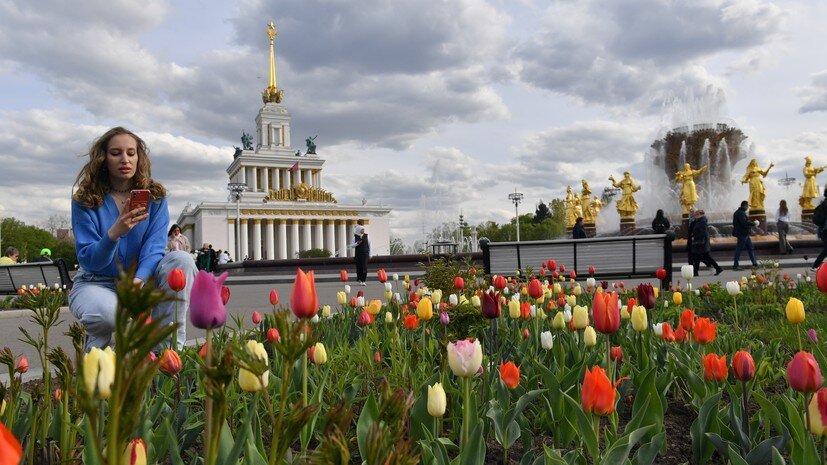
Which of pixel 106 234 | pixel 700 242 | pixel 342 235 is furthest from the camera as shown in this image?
pixel 342 235

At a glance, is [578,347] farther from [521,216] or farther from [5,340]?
[521,216]

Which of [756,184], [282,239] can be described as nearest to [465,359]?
[756,184]

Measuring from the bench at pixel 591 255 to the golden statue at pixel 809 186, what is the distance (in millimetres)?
20901

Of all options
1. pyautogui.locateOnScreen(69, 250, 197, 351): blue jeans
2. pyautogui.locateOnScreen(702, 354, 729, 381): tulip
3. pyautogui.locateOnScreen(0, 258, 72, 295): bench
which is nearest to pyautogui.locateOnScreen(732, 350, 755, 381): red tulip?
pyautogui.locateOnScreen(702, 354, 729, 381): tulip

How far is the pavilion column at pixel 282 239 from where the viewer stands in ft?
243

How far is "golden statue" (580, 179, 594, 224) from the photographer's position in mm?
31891

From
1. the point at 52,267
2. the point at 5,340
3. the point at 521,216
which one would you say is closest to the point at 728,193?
the point at 52,267

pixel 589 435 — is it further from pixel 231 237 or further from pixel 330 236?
pixel 330 236

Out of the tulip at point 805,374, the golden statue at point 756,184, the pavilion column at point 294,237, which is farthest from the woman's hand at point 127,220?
the pavilion column at point 294,237

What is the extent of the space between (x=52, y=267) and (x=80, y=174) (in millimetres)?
10347

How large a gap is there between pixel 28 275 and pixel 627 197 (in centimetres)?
2266

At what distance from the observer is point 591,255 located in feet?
30.5

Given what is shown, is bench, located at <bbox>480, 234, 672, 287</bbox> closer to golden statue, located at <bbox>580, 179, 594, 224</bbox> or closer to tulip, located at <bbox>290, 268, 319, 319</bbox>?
tulip, located at <bbox>290, 268, 319, 319</bbox>

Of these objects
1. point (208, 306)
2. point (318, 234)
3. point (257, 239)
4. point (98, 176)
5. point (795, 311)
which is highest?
point (318, 234)
